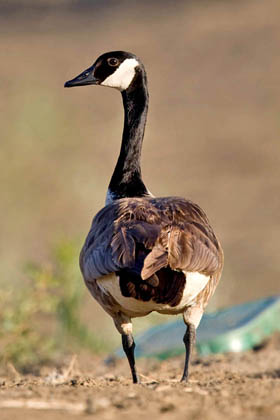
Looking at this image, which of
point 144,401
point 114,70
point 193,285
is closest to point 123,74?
point 114,70

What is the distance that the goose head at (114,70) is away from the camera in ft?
27.5

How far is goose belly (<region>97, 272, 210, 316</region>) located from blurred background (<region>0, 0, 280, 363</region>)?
3.09 metres

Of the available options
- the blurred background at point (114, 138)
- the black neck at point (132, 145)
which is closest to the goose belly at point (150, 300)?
the black neck at point (132, 145)

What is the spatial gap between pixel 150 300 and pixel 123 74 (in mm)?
2888

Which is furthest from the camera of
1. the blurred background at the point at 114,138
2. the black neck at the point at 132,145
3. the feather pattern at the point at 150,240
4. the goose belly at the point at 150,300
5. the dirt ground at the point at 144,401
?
the blurred background at the point at 114,138

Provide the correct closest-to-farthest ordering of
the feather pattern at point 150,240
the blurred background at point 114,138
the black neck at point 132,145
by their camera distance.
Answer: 1. the feather pattern at point 150,240
2. the black neck at point 132,145
3. the blurred background at point 114,138

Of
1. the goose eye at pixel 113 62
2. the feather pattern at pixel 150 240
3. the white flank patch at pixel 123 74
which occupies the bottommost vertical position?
the feather pattern at pixel 150 240

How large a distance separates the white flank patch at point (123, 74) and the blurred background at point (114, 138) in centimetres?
208

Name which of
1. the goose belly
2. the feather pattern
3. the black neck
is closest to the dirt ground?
the goose belly

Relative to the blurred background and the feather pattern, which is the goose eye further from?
the blurred background

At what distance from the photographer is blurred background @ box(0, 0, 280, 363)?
472 inches

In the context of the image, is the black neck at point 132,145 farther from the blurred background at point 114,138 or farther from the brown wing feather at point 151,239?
the blurred background at point 114,138

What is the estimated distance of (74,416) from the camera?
14.4 ft

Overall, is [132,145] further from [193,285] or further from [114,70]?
[193,285]
